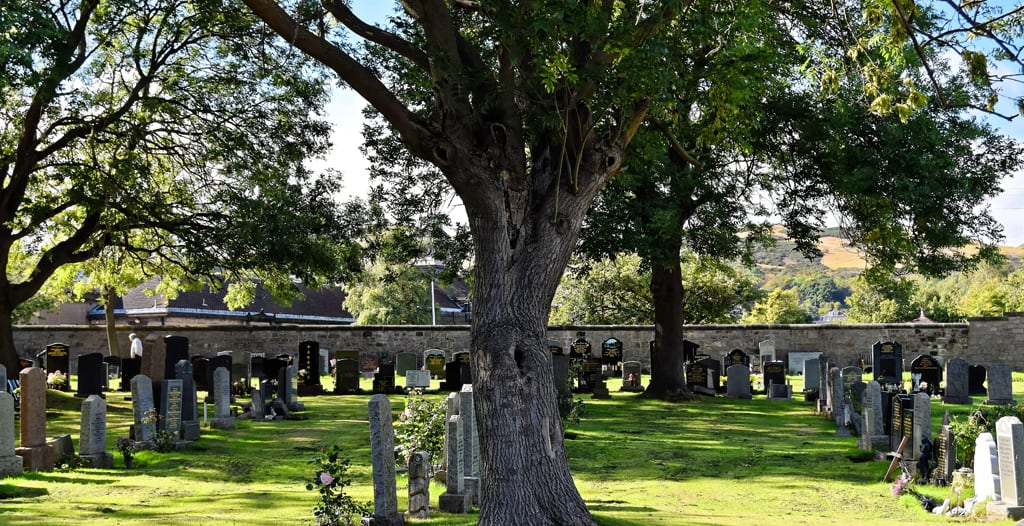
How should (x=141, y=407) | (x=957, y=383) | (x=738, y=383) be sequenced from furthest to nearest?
(x=738, y=383) → (x=957, y=383) → (x=141, y=407)

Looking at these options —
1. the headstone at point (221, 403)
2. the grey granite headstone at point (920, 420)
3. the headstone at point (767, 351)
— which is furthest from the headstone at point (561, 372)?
the headstone at point (767, 351)

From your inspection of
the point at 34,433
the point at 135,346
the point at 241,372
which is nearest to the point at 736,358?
the point at 241,372

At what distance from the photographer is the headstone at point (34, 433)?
12.6 m

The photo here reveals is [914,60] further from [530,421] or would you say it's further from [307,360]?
[307,360]

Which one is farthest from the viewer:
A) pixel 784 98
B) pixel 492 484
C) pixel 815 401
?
pixel 815 401

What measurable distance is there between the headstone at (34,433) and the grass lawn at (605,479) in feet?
1.08

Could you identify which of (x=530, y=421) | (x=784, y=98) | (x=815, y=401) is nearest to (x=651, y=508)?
(x=530, y=421)

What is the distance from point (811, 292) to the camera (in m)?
182

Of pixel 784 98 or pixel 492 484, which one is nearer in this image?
pixel 492 484

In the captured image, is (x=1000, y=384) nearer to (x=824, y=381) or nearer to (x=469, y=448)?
(x=824, y=381)

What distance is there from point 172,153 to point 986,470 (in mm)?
16427

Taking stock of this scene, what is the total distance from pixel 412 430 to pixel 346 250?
10.8 meters

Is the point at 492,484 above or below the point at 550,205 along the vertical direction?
below

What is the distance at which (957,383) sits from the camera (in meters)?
21.5
